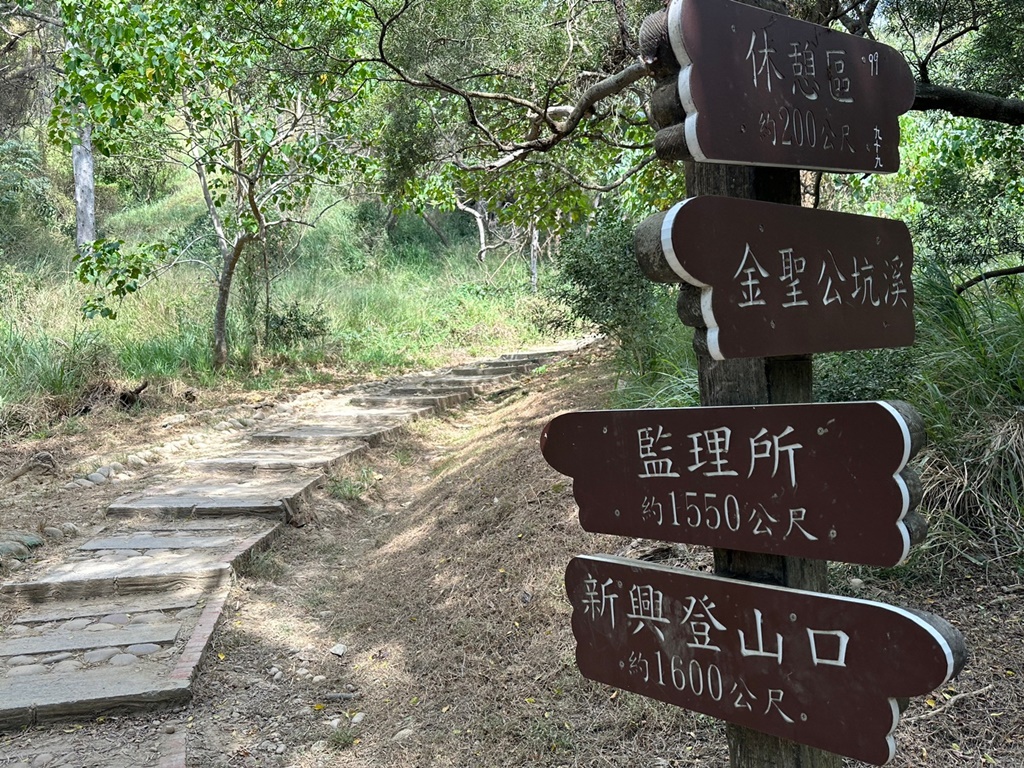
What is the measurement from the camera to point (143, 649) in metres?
4.13

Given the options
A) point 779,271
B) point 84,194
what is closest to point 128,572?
point 779,271

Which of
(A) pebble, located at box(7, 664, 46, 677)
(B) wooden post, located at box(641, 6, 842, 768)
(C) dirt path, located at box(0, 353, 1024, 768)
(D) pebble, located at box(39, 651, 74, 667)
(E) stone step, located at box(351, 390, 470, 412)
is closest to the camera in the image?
(B) wooden post, located at box(641, 6, 842, 768)

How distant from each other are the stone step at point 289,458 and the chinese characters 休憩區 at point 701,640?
522cm

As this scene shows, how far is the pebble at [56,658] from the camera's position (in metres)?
4.01

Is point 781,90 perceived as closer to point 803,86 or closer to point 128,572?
point 803,86

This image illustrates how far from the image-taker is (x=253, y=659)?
4.27m

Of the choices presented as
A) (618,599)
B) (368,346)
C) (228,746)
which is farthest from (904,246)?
(368,346)

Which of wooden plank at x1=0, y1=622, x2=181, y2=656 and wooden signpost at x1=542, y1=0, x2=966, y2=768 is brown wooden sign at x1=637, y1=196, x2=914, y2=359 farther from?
wooden plank at x1=0, y1=622, x2=181, y2=656

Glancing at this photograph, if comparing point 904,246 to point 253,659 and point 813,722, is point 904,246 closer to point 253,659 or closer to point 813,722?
point 813,722

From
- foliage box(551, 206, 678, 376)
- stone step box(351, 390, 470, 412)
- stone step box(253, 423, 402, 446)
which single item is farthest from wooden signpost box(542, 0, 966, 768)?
stone step box(351, 390, 470, 412)

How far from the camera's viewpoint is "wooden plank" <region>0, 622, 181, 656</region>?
163 inches

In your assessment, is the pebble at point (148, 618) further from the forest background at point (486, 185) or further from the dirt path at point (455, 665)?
the forest background at point (486, 185)

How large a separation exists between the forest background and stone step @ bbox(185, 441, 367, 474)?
5.89 ft

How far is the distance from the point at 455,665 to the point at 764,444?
2.62 meters
